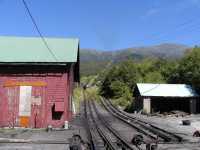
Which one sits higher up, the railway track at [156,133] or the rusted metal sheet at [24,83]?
the rusted metal sheet at [24,83]

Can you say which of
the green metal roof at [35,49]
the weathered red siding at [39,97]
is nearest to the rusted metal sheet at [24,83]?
the weathered red siding at [39,97]

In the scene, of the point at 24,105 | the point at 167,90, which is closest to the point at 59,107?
the point at 24,105

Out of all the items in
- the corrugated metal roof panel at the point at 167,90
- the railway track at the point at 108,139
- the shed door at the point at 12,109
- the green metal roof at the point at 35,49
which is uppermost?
the green metal roof at the point at 35,49

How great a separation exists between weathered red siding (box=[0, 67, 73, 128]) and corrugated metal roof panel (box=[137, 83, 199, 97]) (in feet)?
118

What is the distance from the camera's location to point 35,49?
110 feet

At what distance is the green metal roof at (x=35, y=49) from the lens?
31.7 meters

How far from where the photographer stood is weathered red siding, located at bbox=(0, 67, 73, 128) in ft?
102

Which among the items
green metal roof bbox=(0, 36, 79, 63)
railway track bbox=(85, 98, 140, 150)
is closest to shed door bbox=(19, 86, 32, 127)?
green metal roof bbox=(0, 36, 79, 63)

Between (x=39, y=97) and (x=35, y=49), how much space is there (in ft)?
14.0

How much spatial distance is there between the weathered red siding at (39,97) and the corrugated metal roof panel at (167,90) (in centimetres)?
3612

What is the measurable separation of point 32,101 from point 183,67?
52.0m

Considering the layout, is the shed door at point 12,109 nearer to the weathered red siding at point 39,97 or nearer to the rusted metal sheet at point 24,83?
the weathered red siding at point 39,97

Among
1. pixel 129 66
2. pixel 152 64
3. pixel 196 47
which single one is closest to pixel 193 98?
pixel 196 47

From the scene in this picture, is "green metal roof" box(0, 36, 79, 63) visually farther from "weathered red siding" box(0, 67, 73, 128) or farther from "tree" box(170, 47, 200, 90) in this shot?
"tree" box(170, 47, 200, 90)
